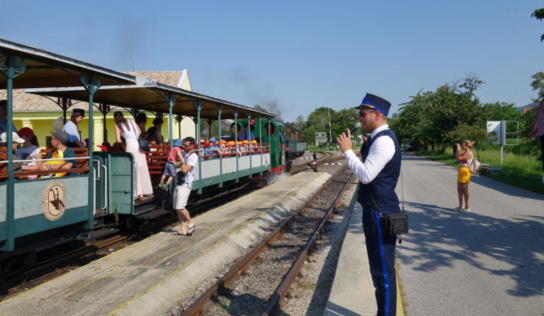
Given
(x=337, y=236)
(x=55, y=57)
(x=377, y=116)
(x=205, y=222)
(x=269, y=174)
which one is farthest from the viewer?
(x=269, y=174)

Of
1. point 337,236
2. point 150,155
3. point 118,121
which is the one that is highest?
point 118,121

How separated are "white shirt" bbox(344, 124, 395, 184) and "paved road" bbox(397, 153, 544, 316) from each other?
2.02 m

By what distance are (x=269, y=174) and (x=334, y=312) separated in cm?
1306

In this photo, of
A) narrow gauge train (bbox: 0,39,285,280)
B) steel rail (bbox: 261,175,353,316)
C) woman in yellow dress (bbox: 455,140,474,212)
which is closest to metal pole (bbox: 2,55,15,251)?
narrow gauge train (bbox: 0,39,285,280)

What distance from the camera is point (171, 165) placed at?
8.41m

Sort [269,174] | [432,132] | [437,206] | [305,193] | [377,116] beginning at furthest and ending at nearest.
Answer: [432,132] → [269,174] → [305,193] → [437,206] → [377,116]

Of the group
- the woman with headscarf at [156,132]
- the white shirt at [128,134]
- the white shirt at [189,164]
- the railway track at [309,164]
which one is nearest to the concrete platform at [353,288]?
the white shirt at [189,164]

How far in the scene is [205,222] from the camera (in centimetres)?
938

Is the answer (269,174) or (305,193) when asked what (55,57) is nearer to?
(305,193)

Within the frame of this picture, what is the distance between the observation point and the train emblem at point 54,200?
5.49m

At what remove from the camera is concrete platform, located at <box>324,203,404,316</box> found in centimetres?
447

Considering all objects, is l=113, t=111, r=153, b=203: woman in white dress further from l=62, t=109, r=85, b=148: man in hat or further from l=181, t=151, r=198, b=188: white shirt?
l=181, t=151, r=198, b=188: white shirt

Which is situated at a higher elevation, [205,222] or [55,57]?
[55,57]

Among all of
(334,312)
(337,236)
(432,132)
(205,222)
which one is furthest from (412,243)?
(432,132)
